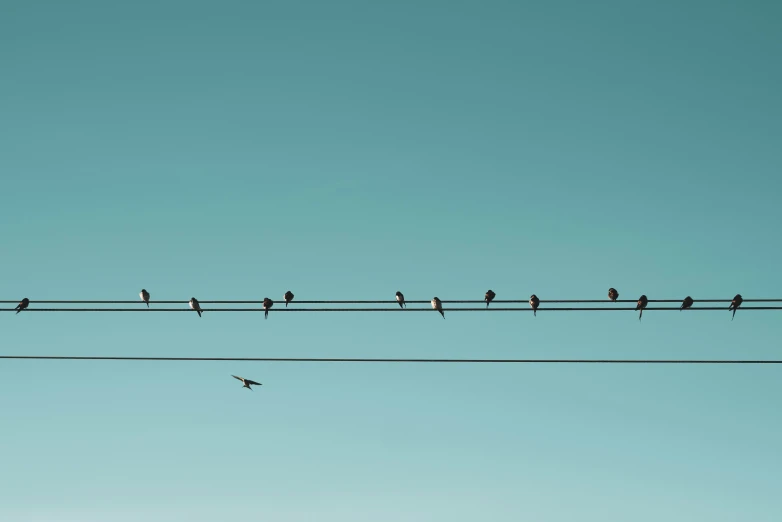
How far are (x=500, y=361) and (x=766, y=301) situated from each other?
6.29m

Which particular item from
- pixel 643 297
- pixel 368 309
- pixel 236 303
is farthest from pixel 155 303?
pixel 643 297

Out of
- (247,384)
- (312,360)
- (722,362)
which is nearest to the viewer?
(722,362)

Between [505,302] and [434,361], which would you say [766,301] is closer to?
[505,302]

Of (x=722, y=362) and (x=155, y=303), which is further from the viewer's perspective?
(x=155, y=303)

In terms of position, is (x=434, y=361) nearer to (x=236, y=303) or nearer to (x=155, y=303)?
(x=236, y=303)

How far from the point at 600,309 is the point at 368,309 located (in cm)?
535

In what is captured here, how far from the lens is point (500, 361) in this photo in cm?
1908

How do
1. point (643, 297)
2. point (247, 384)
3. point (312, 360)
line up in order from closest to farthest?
1. point (312, 360)
2. point (247, 384)
3. point (643, 297)

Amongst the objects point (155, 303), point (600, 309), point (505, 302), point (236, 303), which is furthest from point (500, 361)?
point (155, 303)

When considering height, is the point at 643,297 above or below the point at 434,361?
above

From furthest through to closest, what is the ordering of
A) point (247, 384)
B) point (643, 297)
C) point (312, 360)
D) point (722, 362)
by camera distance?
point (643, 297) < point (247, 384) < point (312, 360) < point (722, 362)

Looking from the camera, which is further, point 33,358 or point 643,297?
point 643,297

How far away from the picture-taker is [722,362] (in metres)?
18.1

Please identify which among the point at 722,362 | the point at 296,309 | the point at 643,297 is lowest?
the point at 722,362
